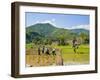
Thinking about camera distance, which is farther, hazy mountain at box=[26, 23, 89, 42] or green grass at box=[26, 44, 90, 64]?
green grass at box=[26, 44, 90, 64]

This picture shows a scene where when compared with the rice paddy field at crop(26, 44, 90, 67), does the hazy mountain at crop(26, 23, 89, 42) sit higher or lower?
higher

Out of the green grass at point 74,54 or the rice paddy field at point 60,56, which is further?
the green grass at point 74,54

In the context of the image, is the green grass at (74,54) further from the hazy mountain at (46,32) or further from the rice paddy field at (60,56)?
→ the hazy mountain at (46,32)

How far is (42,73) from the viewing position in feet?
6.47

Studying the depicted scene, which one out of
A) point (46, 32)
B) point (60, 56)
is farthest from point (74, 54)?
point (46, 32)

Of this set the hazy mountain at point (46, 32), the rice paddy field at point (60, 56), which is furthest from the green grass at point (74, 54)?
the hazy mountain at point (46, 32)

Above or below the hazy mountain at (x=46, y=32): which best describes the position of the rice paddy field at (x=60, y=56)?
below

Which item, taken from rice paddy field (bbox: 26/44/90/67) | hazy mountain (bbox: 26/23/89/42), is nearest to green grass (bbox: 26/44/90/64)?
rice paddy field (bbox: 26/44/90/67)

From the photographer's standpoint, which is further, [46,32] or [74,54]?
[74,54]

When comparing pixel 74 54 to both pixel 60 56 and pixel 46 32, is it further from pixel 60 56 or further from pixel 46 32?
pixel 46 32

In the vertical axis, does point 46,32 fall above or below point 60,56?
above

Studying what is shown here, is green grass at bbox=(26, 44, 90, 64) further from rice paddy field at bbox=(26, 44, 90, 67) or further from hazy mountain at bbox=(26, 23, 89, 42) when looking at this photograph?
hazy mountain at bbox=(26, 23, 89, 42)

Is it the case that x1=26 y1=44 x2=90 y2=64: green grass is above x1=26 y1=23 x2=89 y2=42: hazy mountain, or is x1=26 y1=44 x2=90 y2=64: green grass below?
below

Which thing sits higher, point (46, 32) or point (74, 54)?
point (46, 32)
